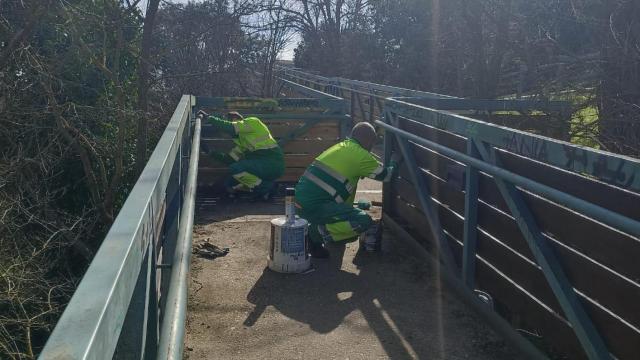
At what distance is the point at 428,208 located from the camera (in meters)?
5.48

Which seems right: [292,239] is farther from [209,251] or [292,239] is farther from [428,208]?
[428,208]

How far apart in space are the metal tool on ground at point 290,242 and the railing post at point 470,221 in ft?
4.26

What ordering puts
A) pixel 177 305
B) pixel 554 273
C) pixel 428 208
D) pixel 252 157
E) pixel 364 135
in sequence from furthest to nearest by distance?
pixel 252 157 → pixel 364 135 → pixel 428 208 → pixel 554 273 → pixel 177 305

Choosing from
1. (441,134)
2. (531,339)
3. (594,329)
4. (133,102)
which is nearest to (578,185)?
(594,329)

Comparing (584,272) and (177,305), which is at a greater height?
(177,305)

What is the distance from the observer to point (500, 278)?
425 centimetres

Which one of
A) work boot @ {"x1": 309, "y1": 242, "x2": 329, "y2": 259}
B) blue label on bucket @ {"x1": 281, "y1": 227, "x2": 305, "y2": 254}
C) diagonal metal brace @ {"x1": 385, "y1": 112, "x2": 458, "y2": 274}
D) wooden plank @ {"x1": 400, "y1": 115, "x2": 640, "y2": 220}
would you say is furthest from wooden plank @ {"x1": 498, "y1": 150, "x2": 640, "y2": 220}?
work boot @ {"x1": 309, "y1": 242, "x2": 329, "y2": 259}

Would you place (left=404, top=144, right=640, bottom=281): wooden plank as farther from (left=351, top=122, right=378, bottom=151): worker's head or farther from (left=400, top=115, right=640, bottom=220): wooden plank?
(left=351, top=122, right=378, bottom=151): worker's head

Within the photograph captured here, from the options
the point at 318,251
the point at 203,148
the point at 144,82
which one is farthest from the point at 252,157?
the point at 318,251

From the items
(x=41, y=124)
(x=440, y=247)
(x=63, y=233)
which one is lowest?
(x=63, y=233)

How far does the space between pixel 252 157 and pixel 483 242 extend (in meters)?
4.63

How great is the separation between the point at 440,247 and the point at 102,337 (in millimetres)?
4254

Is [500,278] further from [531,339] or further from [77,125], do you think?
[77,125]

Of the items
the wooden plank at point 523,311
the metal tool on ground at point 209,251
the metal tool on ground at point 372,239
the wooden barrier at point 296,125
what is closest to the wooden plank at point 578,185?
the wooden plank at point 523,311
